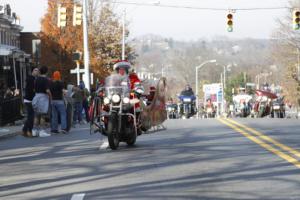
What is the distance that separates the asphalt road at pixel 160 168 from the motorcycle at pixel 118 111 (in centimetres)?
35

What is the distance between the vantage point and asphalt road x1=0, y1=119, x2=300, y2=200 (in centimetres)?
966

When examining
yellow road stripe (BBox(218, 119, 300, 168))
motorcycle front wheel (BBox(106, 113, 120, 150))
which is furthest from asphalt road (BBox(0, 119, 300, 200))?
motorcycle front wheel (BBox(106, 113, 120, 150))

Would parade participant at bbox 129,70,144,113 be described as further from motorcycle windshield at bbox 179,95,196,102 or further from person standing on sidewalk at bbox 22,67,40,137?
motorcycle windshield at bbox 179,95,196,102

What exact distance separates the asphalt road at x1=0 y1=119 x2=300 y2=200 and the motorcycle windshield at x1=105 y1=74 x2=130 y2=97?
3.90ft

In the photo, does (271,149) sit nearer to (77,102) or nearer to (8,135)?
(8,135)

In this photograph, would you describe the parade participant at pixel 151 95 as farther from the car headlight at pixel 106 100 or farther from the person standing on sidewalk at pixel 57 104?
the person standing on sidewalk at pixel 57 104

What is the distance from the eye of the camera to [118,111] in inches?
598

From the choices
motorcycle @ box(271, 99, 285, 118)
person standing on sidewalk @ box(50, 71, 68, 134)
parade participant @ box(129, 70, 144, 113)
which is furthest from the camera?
motorcycle @ box(271, 99, 285, 118)

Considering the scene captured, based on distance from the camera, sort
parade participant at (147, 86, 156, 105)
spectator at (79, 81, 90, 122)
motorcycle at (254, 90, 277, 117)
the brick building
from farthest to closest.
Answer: motorcycle at (254, 90, 277, 117), spectator at (79, 81, 90, 122), the brick building, parade participant at (147, 86, 156, 105)

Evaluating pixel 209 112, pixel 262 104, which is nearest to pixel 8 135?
pixel 262 104

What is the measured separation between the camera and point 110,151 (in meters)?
15.3

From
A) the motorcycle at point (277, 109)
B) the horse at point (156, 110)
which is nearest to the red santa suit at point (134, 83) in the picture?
the horse at point (156, 110)

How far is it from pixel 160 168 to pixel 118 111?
334 cm

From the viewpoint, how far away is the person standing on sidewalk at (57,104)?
73.4ft
